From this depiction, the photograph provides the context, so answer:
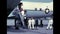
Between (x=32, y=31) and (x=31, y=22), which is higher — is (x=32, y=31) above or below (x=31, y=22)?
below

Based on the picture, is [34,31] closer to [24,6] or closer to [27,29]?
[27,29]

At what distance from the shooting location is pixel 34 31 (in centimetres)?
179

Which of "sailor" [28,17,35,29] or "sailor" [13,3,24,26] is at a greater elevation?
"sailor" [13,3,24,26]

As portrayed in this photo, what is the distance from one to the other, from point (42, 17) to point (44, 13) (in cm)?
6

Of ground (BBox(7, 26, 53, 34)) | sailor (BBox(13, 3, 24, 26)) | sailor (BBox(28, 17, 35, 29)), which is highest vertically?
sailor (BBox(13, 3, 24, 26))

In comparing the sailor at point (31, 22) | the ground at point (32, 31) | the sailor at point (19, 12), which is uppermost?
the sailor at point (19, 12)

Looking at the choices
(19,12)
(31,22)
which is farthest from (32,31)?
(19,12)

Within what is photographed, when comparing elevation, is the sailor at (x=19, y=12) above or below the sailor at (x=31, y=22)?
above

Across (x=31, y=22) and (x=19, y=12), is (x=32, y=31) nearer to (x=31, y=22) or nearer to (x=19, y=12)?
(x=31, y=22)

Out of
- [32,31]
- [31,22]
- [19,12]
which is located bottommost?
[32,31]

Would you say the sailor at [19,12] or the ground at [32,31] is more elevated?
the sailor at [19,12]
